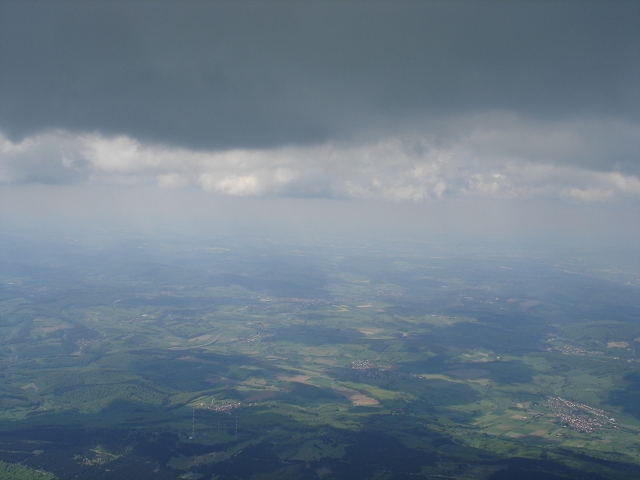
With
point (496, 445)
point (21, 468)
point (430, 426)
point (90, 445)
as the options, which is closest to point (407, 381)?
point (430, 426)

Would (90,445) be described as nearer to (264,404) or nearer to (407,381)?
(264,404)

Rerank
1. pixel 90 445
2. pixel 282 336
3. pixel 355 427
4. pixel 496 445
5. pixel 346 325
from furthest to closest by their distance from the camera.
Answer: pixel 346 325 < pixel 282 336 < pixel 355 427 < pixel 496 445 < pixel 90 445

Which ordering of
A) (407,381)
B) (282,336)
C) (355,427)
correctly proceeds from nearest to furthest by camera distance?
1. (355,427)
2. (407,381)
3. (282,336)

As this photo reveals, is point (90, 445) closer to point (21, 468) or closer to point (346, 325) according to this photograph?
point (21, 468)

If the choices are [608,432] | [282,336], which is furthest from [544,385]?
[282,336]

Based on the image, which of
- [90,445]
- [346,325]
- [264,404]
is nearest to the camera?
[90,445]

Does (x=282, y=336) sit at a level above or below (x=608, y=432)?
above

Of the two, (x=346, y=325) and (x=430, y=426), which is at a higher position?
(x=346, y=325)

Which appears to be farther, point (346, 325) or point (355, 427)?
point (346, 325)

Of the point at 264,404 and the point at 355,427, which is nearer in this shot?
the point at 355,427
